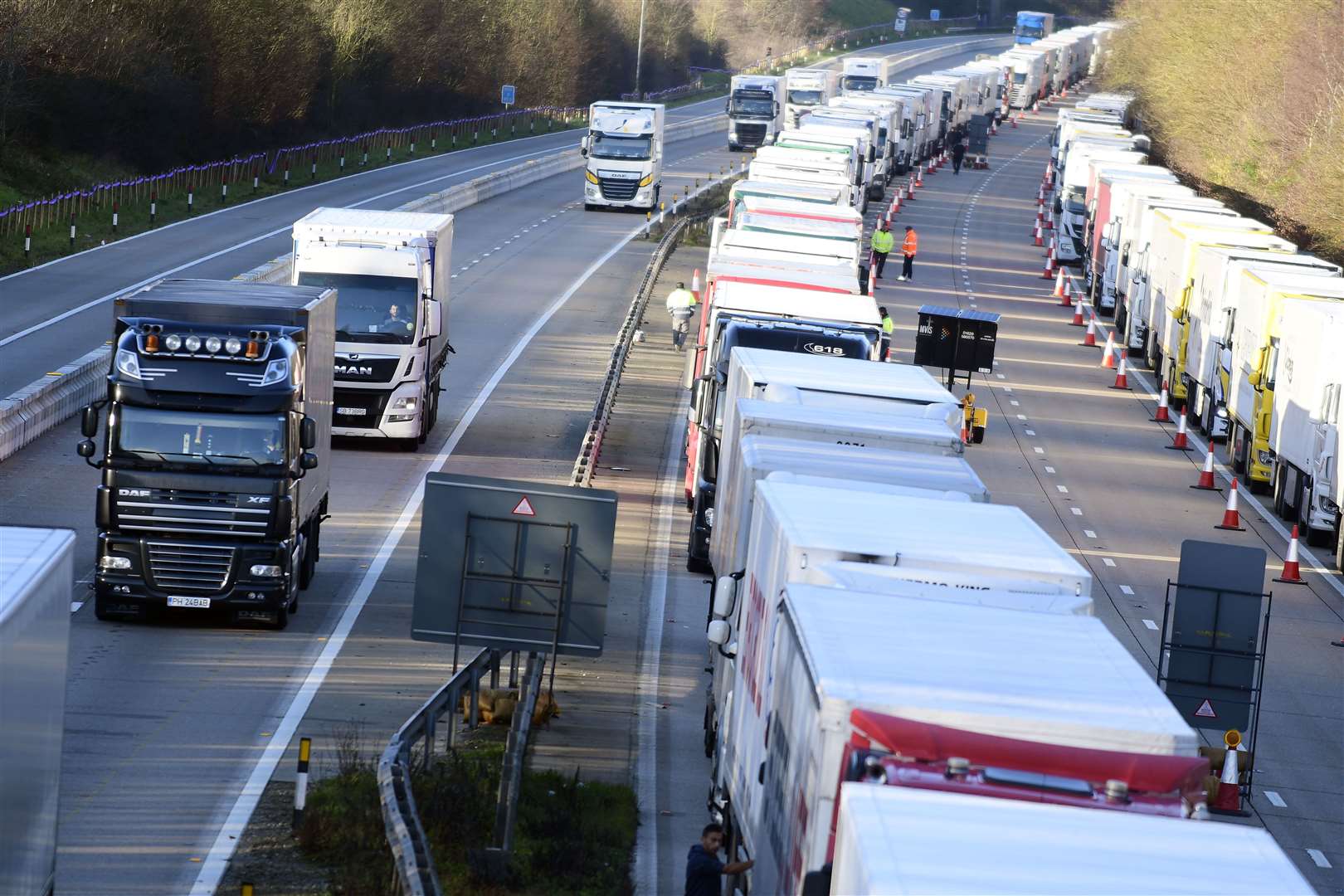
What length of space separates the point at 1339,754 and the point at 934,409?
16.2 feet

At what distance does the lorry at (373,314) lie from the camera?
93.5 ft

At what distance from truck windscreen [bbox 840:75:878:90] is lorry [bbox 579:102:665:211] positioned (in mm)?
37750

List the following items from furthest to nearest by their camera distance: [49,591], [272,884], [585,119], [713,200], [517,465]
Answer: [585,119] → [713,200] → [517,465] → [272,884] → [49,591]

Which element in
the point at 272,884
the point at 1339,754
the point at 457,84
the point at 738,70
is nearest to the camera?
the point at 272,884

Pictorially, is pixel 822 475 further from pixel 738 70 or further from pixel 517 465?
pixel 738 70

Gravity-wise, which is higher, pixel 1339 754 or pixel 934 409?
pixel 934 409

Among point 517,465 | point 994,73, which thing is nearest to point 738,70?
point 994,73

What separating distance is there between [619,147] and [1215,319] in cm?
3206

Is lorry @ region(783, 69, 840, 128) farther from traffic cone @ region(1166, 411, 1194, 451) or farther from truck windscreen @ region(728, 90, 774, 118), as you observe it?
traffic cone @ region(1166, 411, 1194, 451)

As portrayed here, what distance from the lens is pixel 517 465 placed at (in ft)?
94.2

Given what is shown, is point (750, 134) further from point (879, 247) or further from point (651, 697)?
point (651, 697)

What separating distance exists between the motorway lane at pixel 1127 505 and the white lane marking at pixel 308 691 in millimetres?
7996

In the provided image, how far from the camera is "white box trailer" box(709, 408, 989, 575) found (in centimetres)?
1557

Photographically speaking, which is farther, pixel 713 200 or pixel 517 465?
pixel 713 200
